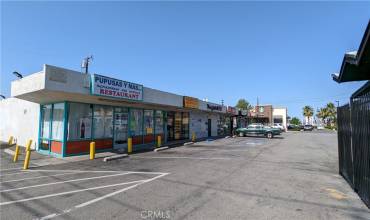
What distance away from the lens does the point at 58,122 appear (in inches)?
573

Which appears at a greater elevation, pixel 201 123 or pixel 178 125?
pixel 201 123

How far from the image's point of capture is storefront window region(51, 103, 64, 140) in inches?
561

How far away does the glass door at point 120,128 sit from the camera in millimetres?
17234

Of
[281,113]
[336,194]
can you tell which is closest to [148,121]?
[336,194]

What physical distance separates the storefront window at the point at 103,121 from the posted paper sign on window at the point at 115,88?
2703mm

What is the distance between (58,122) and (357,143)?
14856 millimetres

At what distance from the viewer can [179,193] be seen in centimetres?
670

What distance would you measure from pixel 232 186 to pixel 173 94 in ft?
43.3

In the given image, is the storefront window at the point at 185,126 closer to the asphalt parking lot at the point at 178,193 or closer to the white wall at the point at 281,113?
the asphalt parking lot at the point at 178,193

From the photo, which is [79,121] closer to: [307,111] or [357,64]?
[357,64]

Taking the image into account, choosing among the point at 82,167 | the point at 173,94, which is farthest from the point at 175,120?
the point at 82,167
